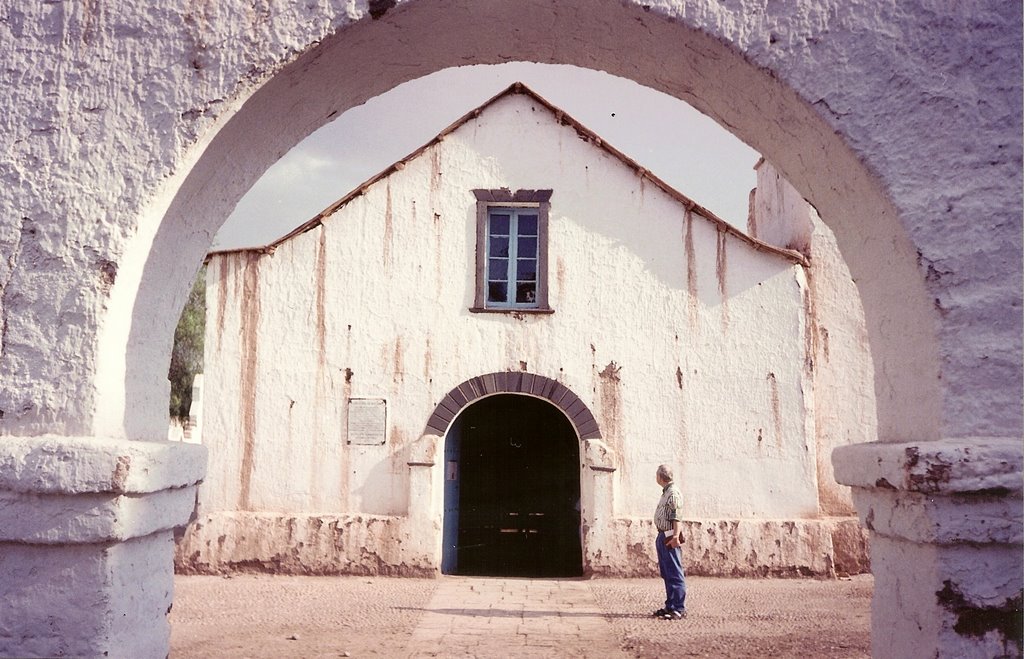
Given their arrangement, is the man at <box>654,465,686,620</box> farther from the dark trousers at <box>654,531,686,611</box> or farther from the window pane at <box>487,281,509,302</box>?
the window pane at <box>487,281,509,302</box>

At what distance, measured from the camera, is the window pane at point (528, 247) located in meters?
10.5

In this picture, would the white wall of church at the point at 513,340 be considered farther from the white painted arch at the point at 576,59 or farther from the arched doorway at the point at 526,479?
the white painted arch at the point at 576,59

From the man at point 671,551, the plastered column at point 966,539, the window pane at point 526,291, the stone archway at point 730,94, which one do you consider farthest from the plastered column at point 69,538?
the window pane at point 526,291

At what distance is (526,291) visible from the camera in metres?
10.5

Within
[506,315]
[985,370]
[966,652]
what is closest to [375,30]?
[985,370]

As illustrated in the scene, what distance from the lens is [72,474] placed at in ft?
7.90

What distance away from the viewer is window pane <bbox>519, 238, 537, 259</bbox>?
1055 cm

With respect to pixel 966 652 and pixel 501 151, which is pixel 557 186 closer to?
pixel 501 151

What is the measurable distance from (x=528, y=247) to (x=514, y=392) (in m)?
1.87

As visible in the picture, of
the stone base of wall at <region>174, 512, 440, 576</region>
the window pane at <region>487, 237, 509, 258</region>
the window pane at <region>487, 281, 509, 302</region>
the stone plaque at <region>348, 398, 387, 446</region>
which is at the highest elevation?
the window pane at <region>487, 237, 509, 258</region>

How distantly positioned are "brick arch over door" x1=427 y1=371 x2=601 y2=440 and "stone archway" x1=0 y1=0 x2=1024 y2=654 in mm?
→ 7165

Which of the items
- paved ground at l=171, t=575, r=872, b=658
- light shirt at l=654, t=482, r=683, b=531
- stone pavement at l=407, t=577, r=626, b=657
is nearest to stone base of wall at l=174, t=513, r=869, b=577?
paved ground at l=171, t=575, r=872, b=658

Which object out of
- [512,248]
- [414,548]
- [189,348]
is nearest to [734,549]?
[414,548]

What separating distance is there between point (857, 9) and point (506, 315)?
7695 mm
